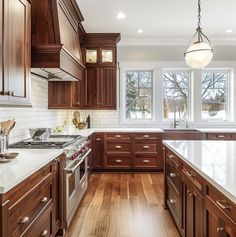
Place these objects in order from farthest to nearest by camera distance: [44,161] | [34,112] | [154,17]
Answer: [154,17], [34,112], [44,161]

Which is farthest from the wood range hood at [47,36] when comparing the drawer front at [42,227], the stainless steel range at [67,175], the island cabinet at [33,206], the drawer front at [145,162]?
the drawer front at [145,162]

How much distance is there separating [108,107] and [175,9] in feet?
7.74

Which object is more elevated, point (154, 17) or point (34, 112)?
point (154, 17)

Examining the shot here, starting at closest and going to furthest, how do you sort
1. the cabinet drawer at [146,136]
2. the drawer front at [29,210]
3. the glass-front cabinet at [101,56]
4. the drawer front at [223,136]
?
1. the drawer front at [29,210]
2. the drawer front at [223,136]
3. the cabinet drawer at [146,136]
4. the glass-front cabinet at [101,56]

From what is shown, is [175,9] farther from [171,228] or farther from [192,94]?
[171,228]

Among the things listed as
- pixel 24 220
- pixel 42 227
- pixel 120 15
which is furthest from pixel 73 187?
pixel 120 15

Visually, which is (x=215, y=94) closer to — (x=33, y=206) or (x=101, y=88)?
(x=101, y=88)

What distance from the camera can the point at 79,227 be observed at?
301 centimetres

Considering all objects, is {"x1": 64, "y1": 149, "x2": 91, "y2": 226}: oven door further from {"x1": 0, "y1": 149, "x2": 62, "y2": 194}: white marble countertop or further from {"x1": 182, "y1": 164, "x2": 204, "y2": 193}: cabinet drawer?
{"x1": 182, "y1": 164, "x2": 204, "y2": 193}: cabinet drawer

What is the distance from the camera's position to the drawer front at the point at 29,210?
1613 mm

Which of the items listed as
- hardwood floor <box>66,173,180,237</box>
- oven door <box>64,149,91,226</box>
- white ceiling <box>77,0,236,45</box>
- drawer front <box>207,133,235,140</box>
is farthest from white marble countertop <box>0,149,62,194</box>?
drawer front <box>207,133,235,140</box>

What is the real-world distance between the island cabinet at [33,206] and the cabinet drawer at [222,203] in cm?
113

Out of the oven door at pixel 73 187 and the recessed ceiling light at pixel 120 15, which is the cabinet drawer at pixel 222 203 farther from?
the recessed ceiling light at pixel 120 15

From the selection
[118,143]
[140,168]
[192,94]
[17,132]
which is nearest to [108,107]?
[118,143]
